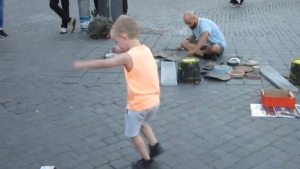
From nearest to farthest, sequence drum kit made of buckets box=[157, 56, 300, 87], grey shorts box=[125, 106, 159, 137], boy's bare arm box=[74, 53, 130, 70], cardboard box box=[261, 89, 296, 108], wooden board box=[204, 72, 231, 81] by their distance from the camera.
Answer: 1. boy's bare arm box=[74, 53, 130, 70]
2. grey shorts box=[125, 106, 159, 137]
3. cardboard box box=[261, 89, 296, 108]
4. drum kit made of buckets box=[157, 56, 300, 87]
5. wooden board box=[204, 72, 231, 81]

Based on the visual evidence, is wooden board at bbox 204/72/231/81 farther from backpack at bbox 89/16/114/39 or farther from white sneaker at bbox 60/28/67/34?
white sneaker at bbox 60/28/67/34

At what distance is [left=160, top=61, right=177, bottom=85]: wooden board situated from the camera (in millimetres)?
5594

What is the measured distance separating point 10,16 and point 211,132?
29.9ft

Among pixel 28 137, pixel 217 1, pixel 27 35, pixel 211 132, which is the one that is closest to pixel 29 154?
pixel 28 137

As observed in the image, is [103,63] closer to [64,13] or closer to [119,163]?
[119,163]

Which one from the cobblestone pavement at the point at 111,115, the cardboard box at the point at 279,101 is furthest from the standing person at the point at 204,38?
the cardboard box at the point at 279,101

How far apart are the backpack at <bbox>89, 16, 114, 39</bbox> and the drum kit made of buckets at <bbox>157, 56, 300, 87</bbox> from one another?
2809 mm

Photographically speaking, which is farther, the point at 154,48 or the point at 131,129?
the point at 154,48

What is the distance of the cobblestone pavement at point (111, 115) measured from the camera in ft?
11.9

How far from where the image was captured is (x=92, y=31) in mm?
8328

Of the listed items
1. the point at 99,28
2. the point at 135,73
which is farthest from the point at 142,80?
the point at 99,28

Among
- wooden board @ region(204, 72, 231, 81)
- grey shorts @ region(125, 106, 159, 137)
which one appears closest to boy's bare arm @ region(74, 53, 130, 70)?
grey shorts @ region(125, 106, 159, 137)

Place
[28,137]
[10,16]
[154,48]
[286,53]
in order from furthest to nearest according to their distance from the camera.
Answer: [10,16]
[154,48]
[286,53]
[28,137]

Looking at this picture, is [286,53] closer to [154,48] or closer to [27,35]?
[154,48]
